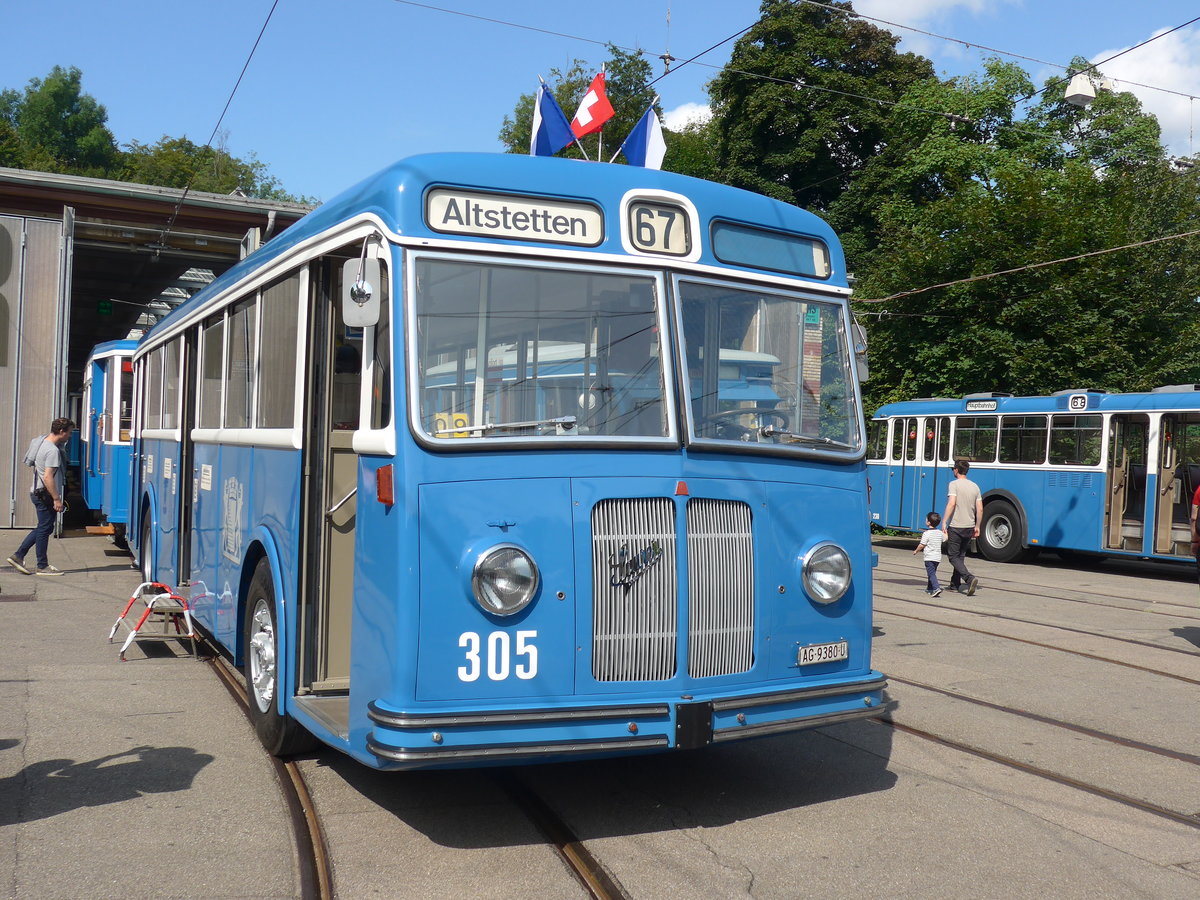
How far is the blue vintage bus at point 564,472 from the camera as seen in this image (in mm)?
4723

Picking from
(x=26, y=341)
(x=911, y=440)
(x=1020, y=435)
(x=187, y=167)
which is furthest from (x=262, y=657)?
(x=187, y=167)

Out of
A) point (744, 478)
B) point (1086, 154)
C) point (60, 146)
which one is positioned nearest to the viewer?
point (744, 478)

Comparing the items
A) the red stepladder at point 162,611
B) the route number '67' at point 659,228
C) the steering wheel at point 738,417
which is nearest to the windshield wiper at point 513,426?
the steering wheel at point 738,417

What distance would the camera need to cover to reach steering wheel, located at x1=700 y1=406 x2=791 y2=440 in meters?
5.28

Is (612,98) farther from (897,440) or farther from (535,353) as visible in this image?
(535,353)

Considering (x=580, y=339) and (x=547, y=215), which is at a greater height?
(x=547, y=215)

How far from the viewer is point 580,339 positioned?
5.12 m

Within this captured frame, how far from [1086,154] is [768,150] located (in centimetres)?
993

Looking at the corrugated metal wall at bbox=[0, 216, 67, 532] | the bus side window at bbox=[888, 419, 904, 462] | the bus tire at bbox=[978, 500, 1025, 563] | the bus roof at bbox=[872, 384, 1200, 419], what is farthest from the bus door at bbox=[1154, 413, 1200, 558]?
the corrugated metal wall at bbox=[0, 216, 67, 532]

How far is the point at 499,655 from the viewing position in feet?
15.5

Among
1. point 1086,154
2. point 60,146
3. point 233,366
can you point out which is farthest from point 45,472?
point 60,146

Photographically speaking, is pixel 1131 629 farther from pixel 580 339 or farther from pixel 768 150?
pixel 768 150

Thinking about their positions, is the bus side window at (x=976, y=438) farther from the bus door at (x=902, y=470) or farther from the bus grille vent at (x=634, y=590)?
the bus grille vent at (x=634, y=590)

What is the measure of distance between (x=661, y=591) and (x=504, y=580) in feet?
2.25
